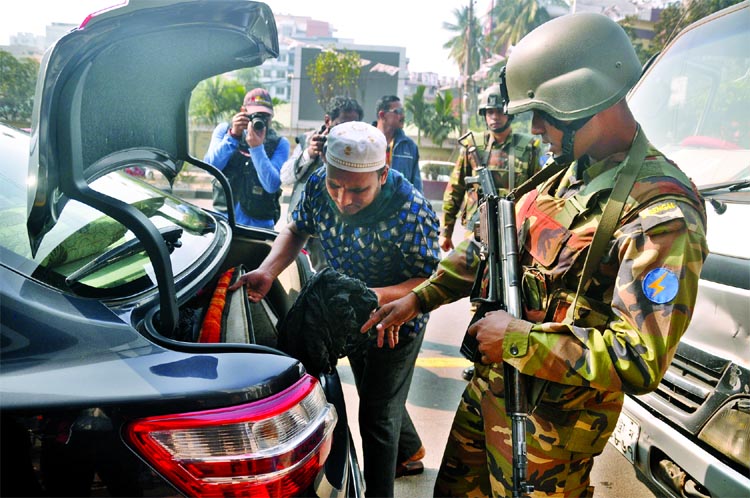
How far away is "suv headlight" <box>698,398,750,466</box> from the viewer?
72.3 inches

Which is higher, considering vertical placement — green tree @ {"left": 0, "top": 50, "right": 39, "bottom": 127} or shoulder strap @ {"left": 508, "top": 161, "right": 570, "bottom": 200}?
green tree @ {"left": 0, "top": 50, "right": 39, "bottom": 127}

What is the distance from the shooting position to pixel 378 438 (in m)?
2.23

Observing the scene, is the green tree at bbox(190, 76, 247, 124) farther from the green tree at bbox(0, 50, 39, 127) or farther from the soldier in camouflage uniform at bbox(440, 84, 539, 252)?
the green tree at bbox(0, 50, 39, 127)

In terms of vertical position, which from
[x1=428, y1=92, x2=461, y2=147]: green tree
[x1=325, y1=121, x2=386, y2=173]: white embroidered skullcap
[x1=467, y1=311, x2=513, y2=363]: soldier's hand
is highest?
[x1=428, y1=92, x2=461, y2=147]: green tree

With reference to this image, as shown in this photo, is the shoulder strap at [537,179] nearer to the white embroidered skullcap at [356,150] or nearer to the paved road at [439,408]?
the white embroidered skullcap at [356,150]

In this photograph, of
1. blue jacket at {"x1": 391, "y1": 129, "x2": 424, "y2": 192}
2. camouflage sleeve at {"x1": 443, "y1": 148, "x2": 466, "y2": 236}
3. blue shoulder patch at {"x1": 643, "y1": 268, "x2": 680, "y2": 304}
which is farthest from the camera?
blue jacket at {"x1": 391, "y1": 129, "x2": 424, "y2": 192}

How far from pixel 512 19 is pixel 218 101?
30.6 metres

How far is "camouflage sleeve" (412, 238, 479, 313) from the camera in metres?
2.38

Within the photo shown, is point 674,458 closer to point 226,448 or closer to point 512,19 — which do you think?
point 226,448

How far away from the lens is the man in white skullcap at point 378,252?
85.1 inches

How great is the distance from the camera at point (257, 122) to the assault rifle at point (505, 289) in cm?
247

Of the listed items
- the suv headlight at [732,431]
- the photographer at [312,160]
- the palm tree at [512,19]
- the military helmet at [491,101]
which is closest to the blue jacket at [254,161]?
the photographer at [312,160]

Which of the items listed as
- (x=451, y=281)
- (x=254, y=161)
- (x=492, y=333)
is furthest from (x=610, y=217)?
(x=254, y=161)

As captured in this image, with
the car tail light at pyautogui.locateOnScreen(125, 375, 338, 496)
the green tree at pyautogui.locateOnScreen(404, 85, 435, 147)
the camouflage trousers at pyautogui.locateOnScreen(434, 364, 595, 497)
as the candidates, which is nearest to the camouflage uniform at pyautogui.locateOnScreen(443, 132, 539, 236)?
the camouflage trousers at pyautogui.locateOnScreen(434, 364, 595, 497)
